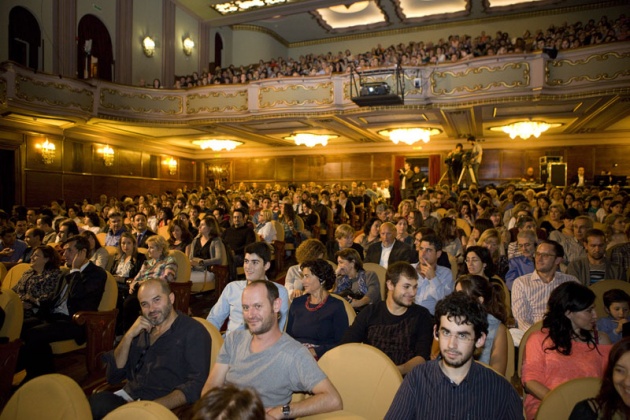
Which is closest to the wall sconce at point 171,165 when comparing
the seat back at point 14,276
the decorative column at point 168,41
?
the decorative column at point 168,41

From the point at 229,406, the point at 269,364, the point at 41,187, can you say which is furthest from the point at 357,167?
the point at 229,406

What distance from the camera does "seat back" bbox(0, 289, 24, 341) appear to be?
279 centimetres

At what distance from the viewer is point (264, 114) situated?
1110 centimetres

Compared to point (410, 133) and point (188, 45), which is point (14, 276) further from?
point (188, 45)

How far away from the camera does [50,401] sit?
1.49m

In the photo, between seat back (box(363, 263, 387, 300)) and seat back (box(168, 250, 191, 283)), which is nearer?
seat back (box(363, 263, 387, 300))

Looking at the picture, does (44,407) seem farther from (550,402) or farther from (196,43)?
(196,43)

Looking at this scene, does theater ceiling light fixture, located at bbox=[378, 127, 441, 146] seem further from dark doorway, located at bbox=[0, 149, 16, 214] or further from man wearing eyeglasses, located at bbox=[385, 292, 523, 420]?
man wearing eyeglasses, located at bbox=[385, 292, 523, 420]

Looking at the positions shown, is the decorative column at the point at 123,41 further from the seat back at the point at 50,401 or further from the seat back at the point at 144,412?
the seat back at the point at 144,412

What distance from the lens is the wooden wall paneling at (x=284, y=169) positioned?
56.6 feet

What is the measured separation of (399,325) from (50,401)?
165cm

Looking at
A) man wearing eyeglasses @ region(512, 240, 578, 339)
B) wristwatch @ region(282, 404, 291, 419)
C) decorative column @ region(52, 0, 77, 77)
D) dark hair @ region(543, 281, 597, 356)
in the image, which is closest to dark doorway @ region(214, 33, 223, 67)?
decorative column @ region(52, 0, 77, 77)

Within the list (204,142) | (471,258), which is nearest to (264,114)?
(204,142)

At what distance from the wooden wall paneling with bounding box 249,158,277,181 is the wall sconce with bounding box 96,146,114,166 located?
5.71 meters
